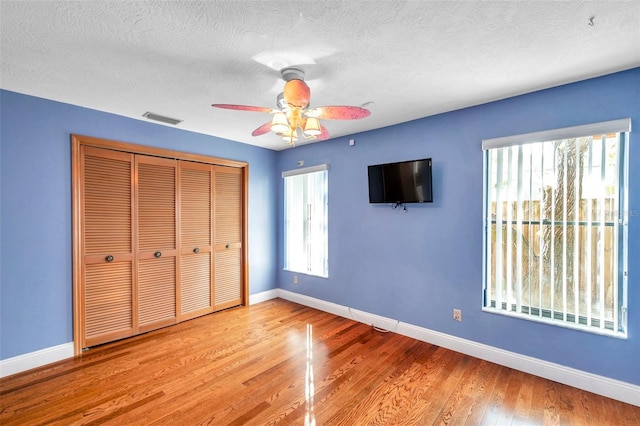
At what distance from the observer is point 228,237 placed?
4117 mm

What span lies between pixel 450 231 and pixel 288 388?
2.12 meters

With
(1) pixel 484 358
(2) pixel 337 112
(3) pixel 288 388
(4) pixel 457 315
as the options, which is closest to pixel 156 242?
(3) pixel 288 388

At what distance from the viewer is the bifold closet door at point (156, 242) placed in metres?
3.26

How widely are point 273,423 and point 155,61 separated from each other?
2.59 meters

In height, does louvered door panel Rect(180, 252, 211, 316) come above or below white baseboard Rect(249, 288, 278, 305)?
above

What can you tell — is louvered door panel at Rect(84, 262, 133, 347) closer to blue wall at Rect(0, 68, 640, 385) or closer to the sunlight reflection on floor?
blue wall at Rect(0, 68, 640, 385)

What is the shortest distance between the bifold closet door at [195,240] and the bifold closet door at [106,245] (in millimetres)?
582

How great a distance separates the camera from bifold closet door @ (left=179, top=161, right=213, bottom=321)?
363cm

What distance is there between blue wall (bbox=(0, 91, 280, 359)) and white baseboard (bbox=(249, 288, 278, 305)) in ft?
6.99

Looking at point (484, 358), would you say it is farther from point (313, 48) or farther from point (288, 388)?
point (313, 48)

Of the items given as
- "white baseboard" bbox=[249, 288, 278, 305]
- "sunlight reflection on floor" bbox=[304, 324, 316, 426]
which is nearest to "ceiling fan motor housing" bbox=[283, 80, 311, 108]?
"sunlight reflection on floor" bbox=[304, 324, 316, 426]

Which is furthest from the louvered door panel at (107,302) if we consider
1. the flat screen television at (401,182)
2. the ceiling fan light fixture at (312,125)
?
the flat screen television at (401,182)

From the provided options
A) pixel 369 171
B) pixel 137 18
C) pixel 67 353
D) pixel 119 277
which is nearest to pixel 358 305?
pixel 369 171

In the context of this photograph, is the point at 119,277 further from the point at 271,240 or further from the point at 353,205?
the point at 353,205
